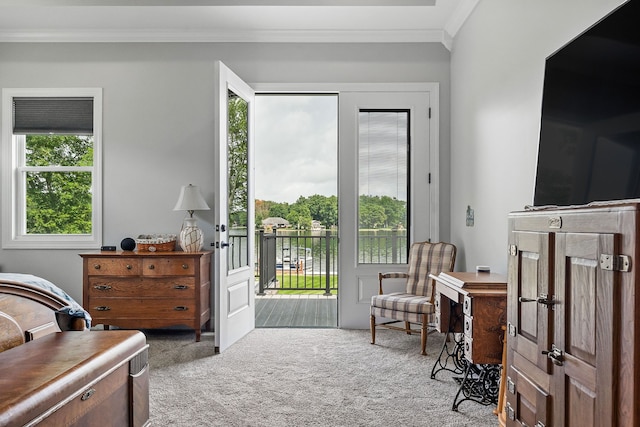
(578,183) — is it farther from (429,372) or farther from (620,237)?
(429,372)

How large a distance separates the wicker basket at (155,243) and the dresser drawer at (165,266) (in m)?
0.18

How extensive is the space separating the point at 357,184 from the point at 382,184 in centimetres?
26

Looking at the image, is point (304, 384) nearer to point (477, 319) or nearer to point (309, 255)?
point (477, 319)

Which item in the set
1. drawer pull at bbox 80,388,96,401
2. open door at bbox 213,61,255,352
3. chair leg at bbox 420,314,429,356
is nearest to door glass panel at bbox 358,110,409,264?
chair leg at bbox 420,314,429,356

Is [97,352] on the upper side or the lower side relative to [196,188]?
lower

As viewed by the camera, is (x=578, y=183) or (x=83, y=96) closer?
(x=578, y=183)

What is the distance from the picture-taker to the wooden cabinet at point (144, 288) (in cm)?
399

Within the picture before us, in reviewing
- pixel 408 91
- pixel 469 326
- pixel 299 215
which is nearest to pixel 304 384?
pixel 469 326

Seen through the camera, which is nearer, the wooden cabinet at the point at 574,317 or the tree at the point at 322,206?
the wooden cabinet at the point at 574,317

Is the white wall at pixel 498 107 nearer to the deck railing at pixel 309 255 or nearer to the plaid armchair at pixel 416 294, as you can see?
the plaid armchair at pixel 416 294

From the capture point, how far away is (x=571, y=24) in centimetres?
213

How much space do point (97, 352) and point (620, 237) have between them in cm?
156

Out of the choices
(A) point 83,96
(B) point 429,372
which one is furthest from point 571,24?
(A) point 83,96

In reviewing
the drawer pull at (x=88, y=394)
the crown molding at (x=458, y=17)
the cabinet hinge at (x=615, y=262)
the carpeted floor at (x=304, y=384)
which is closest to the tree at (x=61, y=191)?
the carpeted floor at (x=304, y=384)
